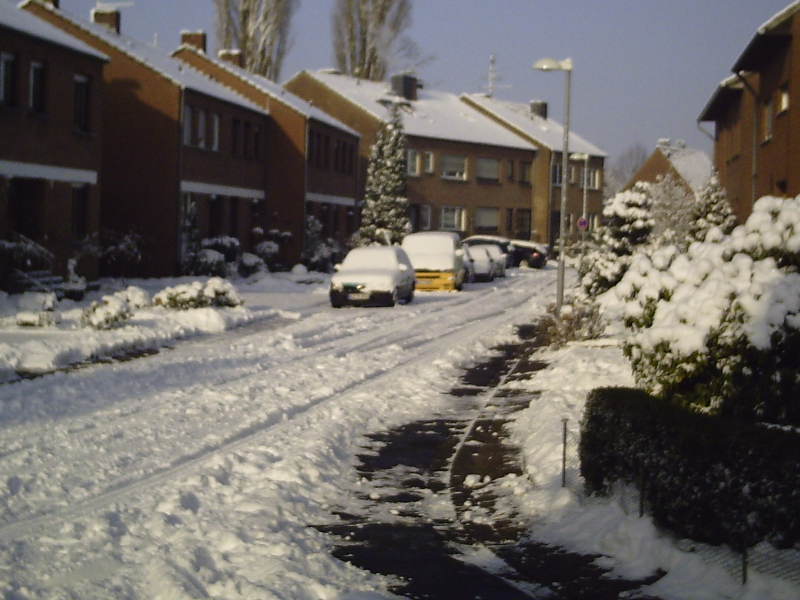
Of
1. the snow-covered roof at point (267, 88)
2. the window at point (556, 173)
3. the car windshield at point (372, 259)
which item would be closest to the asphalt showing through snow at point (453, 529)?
the car windshield at point (372, 259)

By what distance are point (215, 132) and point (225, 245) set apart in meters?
4.22

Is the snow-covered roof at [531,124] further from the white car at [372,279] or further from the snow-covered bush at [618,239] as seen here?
the snow-covered bush at [618,239]

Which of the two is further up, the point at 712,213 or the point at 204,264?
the point at 712,213

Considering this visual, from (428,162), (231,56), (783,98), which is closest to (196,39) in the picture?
(231,56)

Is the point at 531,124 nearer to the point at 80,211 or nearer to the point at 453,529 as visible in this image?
the point at 80,211

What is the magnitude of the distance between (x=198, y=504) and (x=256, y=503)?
17.7 inches

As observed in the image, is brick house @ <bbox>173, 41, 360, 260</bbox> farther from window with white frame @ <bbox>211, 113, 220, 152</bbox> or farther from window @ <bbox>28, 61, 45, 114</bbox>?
window @ <bbox>28, 61, 45, 114</bbox>

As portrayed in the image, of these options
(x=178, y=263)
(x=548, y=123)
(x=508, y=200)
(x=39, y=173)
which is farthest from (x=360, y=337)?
(x=548, y=123)

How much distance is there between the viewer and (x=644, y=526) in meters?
7.46

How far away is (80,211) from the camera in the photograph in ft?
94.3

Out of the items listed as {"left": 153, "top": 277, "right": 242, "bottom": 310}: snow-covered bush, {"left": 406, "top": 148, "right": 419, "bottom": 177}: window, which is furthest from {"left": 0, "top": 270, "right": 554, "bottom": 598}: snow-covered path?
{"left": 406, "top": 148, "right": 419, "bottom": 177}: window

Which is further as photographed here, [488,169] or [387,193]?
[488,169]

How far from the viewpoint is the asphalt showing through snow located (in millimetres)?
6848

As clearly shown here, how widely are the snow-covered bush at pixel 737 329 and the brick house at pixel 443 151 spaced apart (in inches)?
1952
